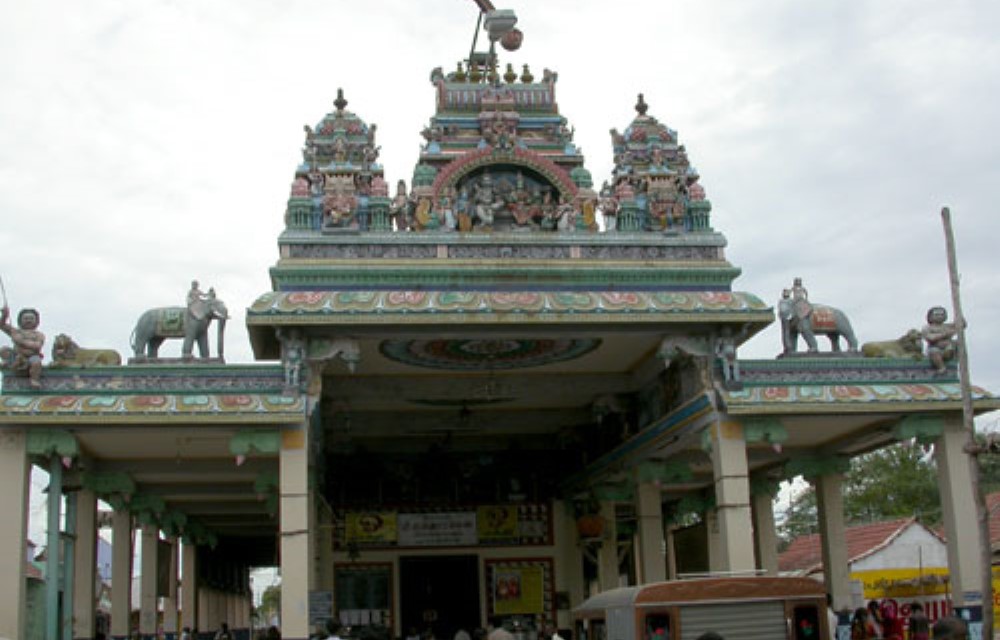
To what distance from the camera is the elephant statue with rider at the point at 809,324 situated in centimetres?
1986

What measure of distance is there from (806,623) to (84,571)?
47.0ft

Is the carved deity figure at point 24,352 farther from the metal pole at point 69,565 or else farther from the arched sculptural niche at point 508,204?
the arched sculptural niche at point 508,204

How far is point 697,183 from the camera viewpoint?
2038cm

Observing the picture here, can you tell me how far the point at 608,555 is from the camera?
27.4 m

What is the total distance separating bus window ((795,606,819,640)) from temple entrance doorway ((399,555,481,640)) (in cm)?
1516

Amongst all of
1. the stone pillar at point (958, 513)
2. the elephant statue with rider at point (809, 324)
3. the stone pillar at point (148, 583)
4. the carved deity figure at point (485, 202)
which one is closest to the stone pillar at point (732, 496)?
the elephant statue with rider at point (809, 324)

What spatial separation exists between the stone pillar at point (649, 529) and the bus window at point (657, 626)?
1014 centimetres

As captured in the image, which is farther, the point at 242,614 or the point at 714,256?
the point at 242,614

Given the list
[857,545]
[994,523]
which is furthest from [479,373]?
[857,545]

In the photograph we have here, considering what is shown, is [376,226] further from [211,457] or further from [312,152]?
[211,457]

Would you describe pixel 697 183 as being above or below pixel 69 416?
above

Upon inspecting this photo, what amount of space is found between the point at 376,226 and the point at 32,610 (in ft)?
51.8

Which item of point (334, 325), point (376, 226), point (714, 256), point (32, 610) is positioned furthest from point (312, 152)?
point (32, 610)

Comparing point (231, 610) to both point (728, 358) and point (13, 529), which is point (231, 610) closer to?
point (13, 529)
